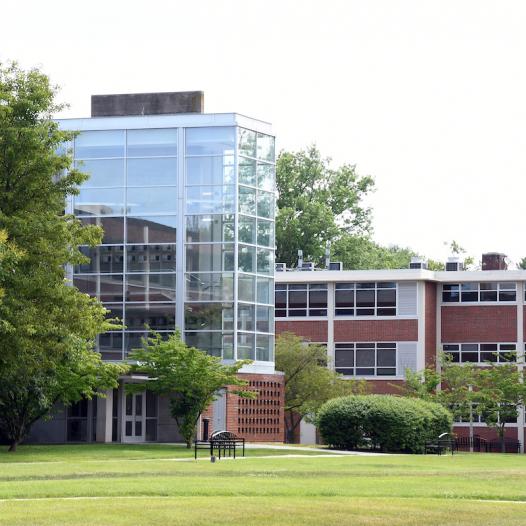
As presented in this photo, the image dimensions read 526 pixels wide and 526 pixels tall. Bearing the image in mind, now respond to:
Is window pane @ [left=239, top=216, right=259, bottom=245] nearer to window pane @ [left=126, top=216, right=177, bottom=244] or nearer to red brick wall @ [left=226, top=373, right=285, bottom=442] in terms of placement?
window pane @ [left=126, top=216, right=177, bottom=244]

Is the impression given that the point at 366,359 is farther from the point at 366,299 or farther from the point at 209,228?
the point at 209,228

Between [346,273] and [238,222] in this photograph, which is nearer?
[238,222]

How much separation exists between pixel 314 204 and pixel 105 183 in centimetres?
3726

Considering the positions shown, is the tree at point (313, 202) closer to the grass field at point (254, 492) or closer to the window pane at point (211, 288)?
the window pane at point (211, 288)

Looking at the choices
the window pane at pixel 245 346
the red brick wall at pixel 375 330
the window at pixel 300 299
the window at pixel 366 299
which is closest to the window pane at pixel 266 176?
the window pane at pixel 245 346

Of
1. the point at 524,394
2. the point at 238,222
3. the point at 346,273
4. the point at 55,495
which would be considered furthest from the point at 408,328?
the point at 55,495

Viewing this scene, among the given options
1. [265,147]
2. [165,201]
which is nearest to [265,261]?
[265,147]

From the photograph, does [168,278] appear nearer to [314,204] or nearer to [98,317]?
[98,317]

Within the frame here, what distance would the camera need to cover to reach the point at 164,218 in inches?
2089

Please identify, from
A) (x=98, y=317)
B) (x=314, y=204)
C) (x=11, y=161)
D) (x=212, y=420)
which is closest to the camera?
(x=11, y=161)

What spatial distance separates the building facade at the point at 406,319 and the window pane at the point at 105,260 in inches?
712

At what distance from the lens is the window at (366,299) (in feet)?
228

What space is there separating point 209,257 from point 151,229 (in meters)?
2.56

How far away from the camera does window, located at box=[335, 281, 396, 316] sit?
6938 centimetres
